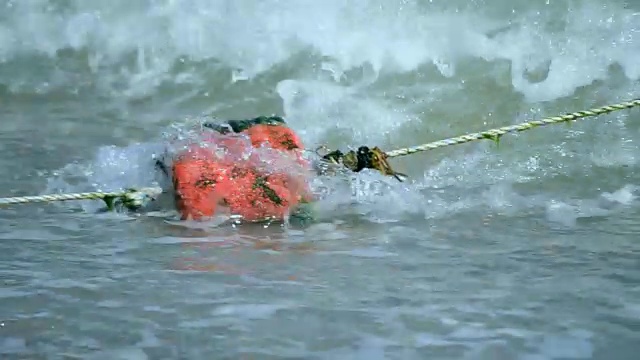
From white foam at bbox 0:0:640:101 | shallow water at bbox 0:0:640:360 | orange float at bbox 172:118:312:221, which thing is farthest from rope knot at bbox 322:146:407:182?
white foam at bbox 0:0:640:101

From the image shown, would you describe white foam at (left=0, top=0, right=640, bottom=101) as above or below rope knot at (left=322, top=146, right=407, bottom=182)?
above

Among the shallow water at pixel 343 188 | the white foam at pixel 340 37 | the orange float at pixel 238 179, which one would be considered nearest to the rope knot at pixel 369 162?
the shallow water at pixel 343 188

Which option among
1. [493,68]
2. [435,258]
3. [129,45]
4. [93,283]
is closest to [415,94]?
[493,68]

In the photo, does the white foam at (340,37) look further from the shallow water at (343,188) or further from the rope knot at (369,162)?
the rope knot at (369,162)

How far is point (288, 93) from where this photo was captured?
7.07m

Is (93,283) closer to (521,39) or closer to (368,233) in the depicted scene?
(368,233)

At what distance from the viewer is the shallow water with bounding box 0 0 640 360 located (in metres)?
3.03

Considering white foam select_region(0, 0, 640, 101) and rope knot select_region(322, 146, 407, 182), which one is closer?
rope knot select_region(322, 146, 407, 182)

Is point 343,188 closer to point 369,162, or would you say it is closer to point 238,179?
point 369,162

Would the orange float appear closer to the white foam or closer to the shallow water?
the shallow water

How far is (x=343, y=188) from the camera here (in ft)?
14.5

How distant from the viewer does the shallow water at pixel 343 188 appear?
9.94 ft

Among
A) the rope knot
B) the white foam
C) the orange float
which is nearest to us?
the orange float

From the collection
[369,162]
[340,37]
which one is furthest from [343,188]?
[340,37]
